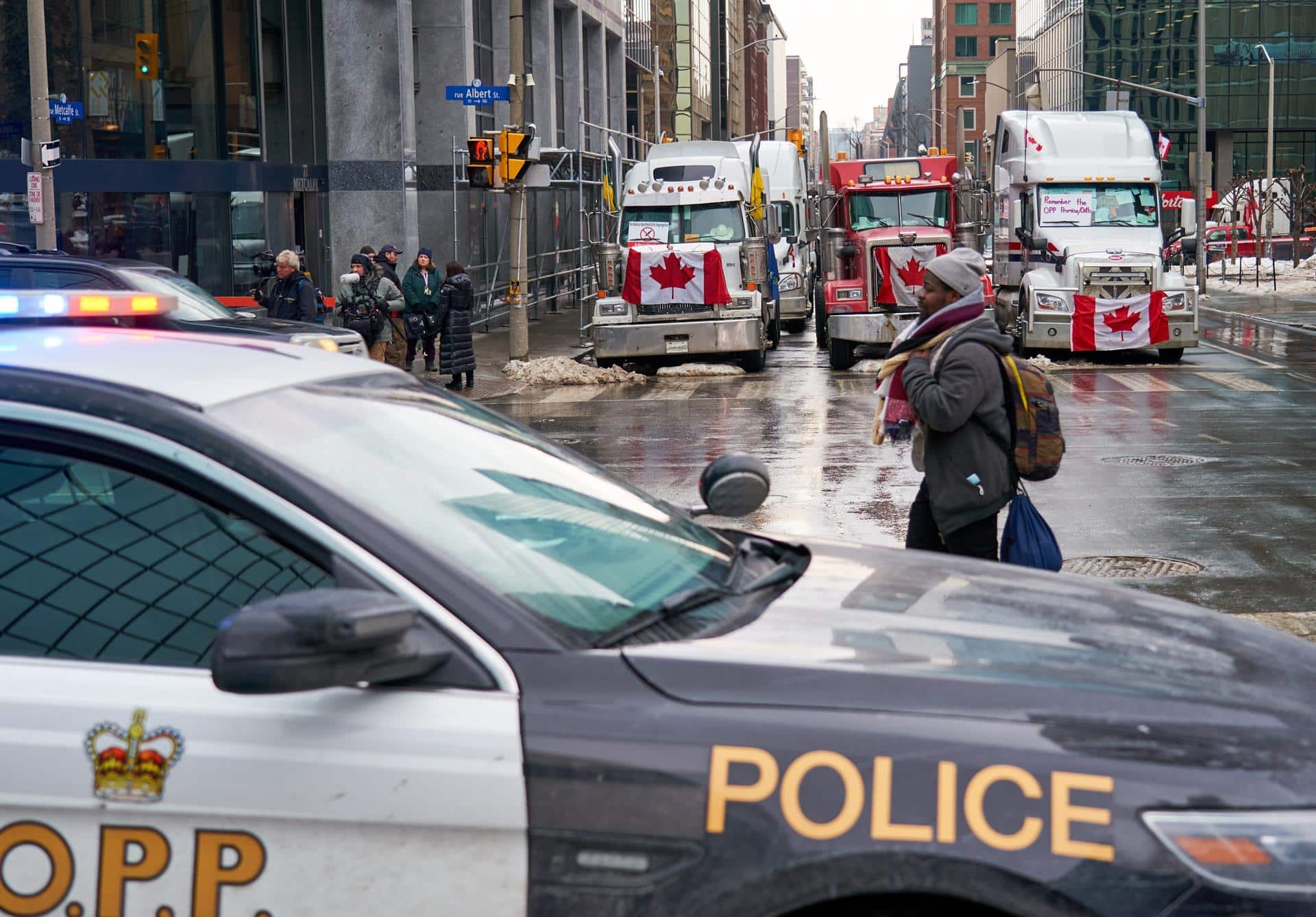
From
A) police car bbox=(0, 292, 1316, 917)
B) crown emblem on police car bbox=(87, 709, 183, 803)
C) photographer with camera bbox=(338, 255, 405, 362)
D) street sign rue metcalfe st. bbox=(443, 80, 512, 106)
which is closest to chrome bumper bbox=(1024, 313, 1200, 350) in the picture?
street sign rue metcalfe st. bbox=(443, 80, 512, 106)

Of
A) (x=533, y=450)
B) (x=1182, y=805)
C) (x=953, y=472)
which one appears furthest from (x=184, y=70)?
(x=1182, y=805)

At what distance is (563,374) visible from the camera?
2312 cm

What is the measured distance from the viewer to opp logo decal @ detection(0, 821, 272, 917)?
2670mm

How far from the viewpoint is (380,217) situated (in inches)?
1171

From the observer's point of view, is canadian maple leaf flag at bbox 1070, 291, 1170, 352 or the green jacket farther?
canadian maple leaf flag at bbox 1070, 291, 1170, 352

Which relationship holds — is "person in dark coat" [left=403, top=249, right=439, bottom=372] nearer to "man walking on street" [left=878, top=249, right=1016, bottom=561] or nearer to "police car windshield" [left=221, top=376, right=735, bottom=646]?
"man walking on street" [left=878, top=249, right=1016, bottom=561]

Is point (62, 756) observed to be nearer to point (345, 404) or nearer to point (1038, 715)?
point (345, 404)

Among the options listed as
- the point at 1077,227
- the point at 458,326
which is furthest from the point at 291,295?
the point at 1077,227

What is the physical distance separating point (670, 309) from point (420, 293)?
3.72m

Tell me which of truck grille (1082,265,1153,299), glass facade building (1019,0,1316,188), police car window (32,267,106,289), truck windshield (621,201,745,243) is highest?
glass facade building (1019,0,1316,188)

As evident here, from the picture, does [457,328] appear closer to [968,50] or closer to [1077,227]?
[1077,227]

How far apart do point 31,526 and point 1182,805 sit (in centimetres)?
208

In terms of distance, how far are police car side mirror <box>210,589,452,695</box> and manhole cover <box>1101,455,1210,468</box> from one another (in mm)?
12055

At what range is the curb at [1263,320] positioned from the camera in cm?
3053
